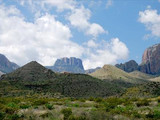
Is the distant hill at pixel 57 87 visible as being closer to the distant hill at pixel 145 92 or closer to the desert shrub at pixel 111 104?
the distant hill at pixel 145 92

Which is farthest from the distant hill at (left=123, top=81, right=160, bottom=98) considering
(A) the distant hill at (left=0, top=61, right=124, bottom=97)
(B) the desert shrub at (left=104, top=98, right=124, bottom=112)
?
(B) the desert shrub at (left=104, top=98, right=124, bottom=112)

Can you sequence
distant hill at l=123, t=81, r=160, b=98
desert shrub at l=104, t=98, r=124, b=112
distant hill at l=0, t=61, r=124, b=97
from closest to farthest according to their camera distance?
desert shrub at l=104, t=98, r=124, b=112 → distant hill at l=123, t=81, r=160, b=98 → distant hill at l=0, t=61, r=124, b=97

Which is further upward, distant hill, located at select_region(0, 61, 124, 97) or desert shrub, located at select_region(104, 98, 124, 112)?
distant hill, located at select_region(0, 61, 124, 97)

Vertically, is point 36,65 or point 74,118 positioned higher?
point 36,65

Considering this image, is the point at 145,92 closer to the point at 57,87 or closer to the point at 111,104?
the point at 111,104

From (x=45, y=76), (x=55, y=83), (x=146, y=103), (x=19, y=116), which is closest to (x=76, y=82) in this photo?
(x=55, y=83)

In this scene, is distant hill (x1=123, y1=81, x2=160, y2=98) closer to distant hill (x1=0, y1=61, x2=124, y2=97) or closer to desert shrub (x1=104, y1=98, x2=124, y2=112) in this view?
distant hill (x1=0, y1=61, x2=124, y2=97)

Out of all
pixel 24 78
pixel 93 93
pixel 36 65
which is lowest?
pixel 93 93

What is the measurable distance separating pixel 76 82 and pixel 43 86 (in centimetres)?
2131

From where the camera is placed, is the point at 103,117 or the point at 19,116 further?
the point at 19,116

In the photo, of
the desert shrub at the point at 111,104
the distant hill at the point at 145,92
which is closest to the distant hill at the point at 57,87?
the distant hill at the point at 145,92

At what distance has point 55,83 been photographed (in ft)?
422

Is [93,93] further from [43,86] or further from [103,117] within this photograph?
[103,117]

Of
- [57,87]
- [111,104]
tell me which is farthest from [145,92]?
[57,87]
